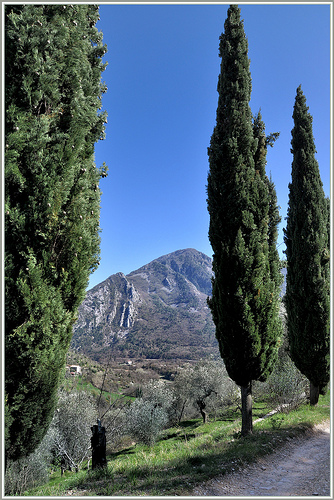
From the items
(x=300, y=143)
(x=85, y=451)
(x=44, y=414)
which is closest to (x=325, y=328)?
(x=300, y=143)

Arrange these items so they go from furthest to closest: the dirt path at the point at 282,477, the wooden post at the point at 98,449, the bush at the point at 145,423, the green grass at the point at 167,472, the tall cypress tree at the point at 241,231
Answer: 1. the bush at the point at 145,423
2. the tall cypress tree at the point at 241,231
3. the wooden post at the point at 98,449
4. the dirt path at the point at 282,477
5. the green grass at the point at 167,472

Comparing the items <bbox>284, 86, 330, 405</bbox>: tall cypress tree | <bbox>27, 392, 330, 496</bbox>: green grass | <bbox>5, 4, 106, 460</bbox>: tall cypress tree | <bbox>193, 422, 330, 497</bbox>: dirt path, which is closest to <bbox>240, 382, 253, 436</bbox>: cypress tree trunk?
<bbox>27, 392, 330, 496</bbox>: green grass

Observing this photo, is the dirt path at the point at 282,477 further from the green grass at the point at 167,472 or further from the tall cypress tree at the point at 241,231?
the tall cypress tree at the point at 241,231

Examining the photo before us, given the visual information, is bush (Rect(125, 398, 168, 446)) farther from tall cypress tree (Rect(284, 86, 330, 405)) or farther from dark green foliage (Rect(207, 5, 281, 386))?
dark green foliage (Rect(207, 5, 281, 386))

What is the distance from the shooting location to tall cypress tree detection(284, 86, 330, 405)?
39.4 ft

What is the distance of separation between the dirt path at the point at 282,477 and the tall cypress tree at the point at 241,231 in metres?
1.63

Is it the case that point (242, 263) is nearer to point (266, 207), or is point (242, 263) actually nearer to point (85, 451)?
point (266, 207)

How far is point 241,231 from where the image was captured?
8.40 metres

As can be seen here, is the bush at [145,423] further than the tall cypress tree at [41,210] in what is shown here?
Yes

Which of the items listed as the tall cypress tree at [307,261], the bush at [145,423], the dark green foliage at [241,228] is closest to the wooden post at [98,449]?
the dark green foliage at [241,228]

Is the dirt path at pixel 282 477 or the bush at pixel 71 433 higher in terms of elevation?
the dirt path at pixel 282 477

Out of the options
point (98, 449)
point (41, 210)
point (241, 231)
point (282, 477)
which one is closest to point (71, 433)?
point (98, 449)

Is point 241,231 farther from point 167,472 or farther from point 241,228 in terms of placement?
point 167,472

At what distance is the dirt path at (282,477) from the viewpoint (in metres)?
4.60
